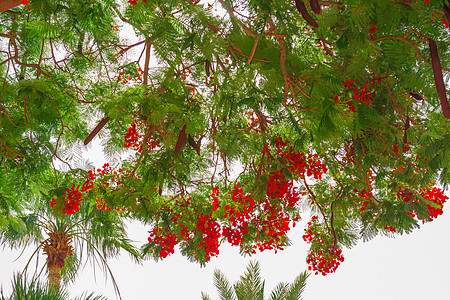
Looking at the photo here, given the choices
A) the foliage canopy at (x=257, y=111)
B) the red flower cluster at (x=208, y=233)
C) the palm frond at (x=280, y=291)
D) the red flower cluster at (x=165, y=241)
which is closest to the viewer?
the foliage canopy at (x=257, y=111)

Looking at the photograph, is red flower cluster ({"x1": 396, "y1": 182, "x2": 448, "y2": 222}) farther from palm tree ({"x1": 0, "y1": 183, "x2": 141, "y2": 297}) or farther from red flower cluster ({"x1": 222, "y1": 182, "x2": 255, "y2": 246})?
palm tree ({"x1": 0, "y1": 183, "x2": 141, "y2": 297})

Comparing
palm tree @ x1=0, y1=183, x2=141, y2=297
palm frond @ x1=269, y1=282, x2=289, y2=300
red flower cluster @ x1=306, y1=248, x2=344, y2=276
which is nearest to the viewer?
red flower cluster @ x1=306, y1=248, x2=344, y2=276

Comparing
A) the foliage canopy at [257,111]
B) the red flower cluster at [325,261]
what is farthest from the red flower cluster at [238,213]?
the red flower cluster at [325,261]

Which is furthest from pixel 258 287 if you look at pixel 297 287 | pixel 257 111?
pixel 257 111

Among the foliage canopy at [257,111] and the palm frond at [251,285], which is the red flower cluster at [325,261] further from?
the palm frond at [251,285]

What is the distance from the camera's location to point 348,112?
1.61m

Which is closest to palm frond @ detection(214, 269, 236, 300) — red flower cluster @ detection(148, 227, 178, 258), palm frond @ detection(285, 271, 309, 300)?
palm frond @ detection(285, 271, 309, 300)

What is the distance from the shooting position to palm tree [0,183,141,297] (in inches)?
196

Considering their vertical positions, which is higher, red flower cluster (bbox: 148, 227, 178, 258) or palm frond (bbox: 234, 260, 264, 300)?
palm frond (bbox: 234, 260, 264, 300)

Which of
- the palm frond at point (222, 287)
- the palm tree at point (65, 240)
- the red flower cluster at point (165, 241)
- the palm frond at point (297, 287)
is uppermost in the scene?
the palm tree at point (65, 240)

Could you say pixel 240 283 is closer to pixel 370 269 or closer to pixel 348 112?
pixel 348 112

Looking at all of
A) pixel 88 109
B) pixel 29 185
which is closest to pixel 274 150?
pixel 88 109

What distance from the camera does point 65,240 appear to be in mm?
5543

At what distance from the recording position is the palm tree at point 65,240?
4.97 m
